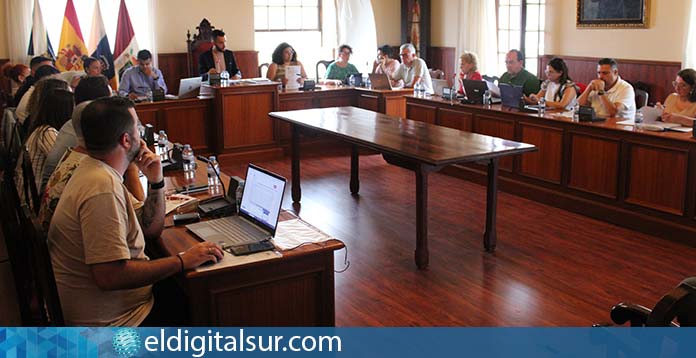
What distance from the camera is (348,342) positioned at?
3.46m

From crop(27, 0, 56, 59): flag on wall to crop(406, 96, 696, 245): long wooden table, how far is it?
517 cm

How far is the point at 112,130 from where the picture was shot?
240 centimetres

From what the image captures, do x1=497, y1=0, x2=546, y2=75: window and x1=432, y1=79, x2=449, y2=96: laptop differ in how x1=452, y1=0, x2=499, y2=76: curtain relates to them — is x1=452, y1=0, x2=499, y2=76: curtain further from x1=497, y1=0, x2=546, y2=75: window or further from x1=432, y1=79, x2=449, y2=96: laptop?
x1=432, y1=79, x2=449, y2=96: laptop

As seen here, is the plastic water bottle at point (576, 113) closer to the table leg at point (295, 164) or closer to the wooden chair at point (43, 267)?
the table leg at point (295, 164)

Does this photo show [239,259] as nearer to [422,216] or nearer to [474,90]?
[422,216]

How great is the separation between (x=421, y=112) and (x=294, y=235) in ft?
14.7

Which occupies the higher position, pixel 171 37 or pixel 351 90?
pixel 171 37

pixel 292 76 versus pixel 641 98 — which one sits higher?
pixel 292 76

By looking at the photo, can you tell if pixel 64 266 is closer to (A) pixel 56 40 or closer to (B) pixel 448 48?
(A) pixel 56 40

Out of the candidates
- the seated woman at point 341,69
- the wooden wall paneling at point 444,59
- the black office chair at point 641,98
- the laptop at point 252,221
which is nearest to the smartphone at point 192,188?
the laptop at point 252,221

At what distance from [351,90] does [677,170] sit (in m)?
4.38

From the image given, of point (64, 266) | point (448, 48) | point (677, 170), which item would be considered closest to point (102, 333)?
point (64, 266)

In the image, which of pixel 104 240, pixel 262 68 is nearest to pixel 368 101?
pixel 262 68

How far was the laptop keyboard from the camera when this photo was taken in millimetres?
2826
